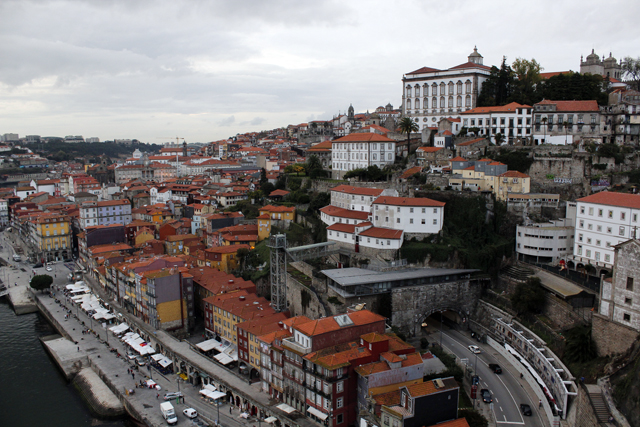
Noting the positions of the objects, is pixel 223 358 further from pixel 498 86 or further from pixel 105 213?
pixel 498 86

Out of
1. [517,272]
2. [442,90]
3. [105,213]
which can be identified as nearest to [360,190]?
[517,272]

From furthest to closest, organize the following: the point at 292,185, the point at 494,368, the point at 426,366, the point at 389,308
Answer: the point at 292,185
the point at 389,308
the point at 494,368
the point at 426,366

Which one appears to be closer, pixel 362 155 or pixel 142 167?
pixel 362 155

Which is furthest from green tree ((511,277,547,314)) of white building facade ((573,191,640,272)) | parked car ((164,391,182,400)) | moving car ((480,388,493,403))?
parked car ((164,391,182,400))

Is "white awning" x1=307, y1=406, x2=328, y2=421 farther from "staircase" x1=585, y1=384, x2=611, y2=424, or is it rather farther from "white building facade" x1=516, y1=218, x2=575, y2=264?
"white building facade" x1=516, y1=218, x2=575, y2=264

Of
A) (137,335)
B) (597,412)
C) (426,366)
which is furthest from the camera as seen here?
(137,335)

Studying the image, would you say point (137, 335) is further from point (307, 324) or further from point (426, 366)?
point (426, 366)

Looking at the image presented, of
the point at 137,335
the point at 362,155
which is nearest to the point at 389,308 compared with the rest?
the point at 137,335
